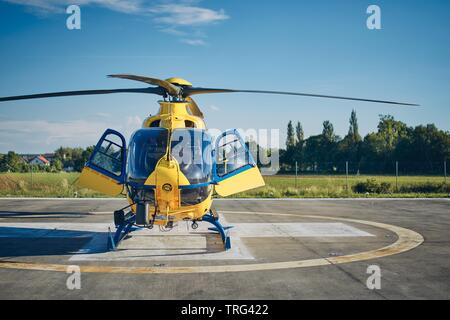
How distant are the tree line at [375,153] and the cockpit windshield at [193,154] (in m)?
55.3

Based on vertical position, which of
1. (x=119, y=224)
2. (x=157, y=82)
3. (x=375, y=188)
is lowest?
(x=375, y=188)

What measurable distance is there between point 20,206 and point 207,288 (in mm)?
16360

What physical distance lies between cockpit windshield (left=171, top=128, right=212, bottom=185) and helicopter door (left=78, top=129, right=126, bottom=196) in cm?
195

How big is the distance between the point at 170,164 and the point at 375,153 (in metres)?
74.5

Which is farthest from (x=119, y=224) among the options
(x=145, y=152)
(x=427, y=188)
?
(x=427, y=188)

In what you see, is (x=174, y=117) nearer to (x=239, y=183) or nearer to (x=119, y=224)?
(x=239, y=183)

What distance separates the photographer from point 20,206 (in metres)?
20.5

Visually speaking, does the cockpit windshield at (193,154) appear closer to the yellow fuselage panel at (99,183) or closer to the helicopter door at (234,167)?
the helicopter door at (234,167)

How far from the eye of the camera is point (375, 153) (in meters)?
77.9

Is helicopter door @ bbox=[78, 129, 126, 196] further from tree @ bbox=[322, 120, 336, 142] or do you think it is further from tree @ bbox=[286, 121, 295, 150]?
tree @ bbox=[286, 121, 295, 150]

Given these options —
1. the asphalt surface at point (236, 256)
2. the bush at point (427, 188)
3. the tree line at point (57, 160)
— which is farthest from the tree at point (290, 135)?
the asphalt surface at point (236, 256)

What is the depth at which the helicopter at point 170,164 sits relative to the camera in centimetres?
940
